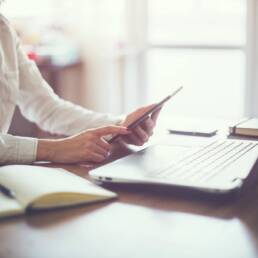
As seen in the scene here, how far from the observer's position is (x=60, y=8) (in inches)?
129

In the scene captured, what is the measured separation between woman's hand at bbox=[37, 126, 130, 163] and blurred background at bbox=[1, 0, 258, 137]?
1891mm

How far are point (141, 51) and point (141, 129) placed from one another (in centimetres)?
204

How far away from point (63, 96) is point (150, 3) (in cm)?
75

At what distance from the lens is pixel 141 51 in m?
3.31

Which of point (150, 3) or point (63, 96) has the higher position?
point (150, 3)

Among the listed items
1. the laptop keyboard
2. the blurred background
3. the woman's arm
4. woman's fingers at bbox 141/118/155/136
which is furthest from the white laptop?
the blurred background

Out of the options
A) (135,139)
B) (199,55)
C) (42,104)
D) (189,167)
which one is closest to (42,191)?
(189,167)

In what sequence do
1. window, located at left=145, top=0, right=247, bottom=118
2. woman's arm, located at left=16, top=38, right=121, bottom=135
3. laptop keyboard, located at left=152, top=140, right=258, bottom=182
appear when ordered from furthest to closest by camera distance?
1. window, located at left=145, top=0, right=247, bottom=118
2. woman's arm, located at left=16, top=38, right=121, bottom=135
3. laptop keyboard, located at left=152, top=140, right=258, bottom=182

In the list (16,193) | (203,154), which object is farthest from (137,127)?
(16,193)

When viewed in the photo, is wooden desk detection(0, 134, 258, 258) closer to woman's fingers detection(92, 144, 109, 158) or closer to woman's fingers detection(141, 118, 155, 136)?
woman's fingers detection(92, 144, 109, 158)

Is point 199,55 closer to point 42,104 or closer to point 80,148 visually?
point 42,104

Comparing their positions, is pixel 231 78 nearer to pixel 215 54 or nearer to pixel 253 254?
pixel 215 54

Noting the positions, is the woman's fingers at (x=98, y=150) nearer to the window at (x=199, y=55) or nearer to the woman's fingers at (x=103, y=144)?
the woman's fingers at (x=103, y=144)

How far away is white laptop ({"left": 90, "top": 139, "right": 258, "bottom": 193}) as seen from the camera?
3.05 ft
